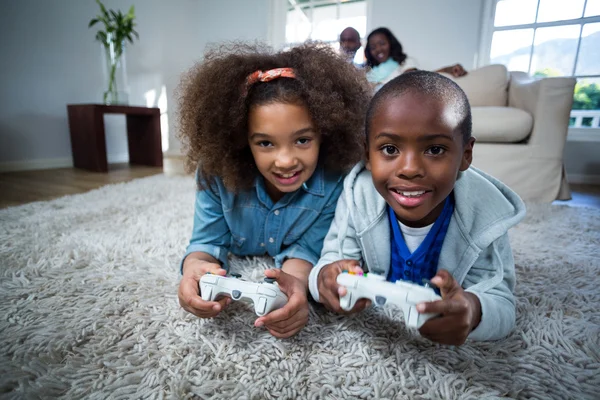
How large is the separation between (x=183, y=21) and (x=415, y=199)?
3.80 metres

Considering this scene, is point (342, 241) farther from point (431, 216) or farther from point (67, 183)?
point (67, 183)

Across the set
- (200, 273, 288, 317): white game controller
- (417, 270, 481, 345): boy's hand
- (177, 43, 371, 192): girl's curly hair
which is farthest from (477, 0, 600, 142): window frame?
(200, 273, 288, 317): white game controller

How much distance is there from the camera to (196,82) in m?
0.73

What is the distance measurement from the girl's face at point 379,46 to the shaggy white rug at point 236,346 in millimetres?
1953

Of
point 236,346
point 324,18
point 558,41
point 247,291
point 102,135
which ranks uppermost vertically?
point 324,18

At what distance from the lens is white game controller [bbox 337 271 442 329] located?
0.43 meters

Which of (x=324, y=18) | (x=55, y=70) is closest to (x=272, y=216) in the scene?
(x=55, y=70)

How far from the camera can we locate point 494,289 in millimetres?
546

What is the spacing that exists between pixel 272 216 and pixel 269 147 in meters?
0.18

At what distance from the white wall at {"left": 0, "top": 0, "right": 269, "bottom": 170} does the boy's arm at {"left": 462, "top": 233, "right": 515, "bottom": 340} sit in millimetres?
2214

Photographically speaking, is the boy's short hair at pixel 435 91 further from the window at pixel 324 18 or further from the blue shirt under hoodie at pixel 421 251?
the window at pixel 324 18

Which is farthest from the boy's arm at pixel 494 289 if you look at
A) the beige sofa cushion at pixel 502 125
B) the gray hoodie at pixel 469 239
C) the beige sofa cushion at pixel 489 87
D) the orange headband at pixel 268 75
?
the beige sofa cushion at pixel 489 87

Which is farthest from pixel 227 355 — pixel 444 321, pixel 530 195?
pixel 530 195

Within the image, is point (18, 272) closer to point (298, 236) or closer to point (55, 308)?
point (55, 308)
